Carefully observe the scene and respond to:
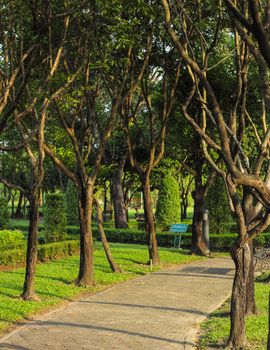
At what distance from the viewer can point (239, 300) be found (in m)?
8.20

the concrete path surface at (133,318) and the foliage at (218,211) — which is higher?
the foliage at (218,211)

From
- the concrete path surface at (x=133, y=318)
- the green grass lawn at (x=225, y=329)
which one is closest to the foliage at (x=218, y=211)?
the concrete path surface at (x=133, y=318)

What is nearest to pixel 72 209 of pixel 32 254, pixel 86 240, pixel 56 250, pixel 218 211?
pixel 218 211

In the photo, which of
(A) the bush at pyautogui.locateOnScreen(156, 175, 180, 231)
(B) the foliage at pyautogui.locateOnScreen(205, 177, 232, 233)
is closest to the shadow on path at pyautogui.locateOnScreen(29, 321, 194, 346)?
(B) the foliage at pyautogui.locateOnScreen(205, 177, 232, 233)

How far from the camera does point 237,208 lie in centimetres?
809

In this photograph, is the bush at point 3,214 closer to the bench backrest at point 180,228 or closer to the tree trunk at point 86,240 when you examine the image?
the bench backrest at point 180,228

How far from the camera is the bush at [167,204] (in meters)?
31.7

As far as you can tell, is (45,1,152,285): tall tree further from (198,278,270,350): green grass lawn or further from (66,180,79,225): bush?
(66,180,79,225): bush

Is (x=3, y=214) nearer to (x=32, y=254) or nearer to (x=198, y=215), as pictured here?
(x=198, y=215)

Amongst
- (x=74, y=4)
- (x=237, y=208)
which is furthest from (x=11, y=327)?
(x=74, y=4)

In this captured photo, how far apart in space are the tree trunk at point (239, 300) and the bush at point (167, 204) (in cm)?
2324

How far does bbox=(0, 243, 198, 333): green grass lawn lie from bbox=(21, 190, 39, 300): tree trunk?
230mm

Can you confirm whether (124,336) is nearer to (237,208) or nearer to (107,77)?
(237,208)

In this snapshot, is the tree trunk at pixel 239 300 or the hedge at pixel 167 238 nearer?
the tree trunk at pixel 239 300
